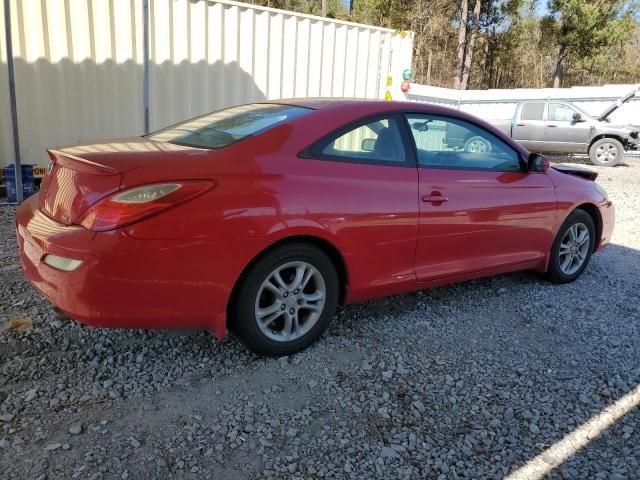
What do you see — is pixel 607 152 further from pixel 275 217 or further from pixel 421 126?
pixel 275 217

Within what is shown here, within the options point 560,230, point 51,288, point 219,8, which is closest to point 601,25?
point 219,8

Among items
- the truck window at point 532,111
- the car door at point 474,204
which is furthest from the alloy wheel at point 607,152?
the car door at point 474,204

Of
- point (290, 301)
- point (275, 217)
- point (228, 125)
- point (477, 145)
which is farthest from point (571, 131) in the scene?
point (275, 217)

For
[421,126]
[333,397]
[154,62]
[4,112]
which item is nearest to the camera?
[333,397]

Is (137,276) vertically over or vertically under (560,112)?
under

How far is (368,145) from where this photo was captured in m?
3.32

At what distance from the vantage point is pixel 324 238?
3.00 metres

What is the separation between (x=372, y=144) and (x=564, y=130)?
13064 millimetres

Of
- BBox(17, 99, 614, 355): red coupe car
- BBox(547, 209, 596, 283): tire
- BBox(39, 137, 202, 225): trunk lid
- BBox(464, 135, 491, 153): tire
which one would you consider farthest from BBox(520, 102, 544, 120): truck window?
BBox(39, 137, 202, 225): trunk lid

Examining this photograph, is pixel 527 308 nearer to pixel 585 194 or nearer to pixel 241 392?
pixel 585 194

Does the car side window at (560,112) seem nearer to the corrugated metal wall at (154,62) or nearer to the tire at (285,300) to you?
the corrugated metal wall at (154,62)

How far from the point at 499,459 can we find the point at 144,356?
1.95 meters

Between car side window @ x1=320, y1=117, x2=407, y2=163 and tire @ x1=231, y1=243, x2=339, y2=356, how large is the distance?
610 mm

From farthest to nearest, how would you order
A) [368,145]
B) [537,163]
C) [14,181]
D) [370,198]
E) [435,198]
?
1. [14,181]
2. [537,163]
3. [435,198]
4. [368,145]
5. [370,198]
